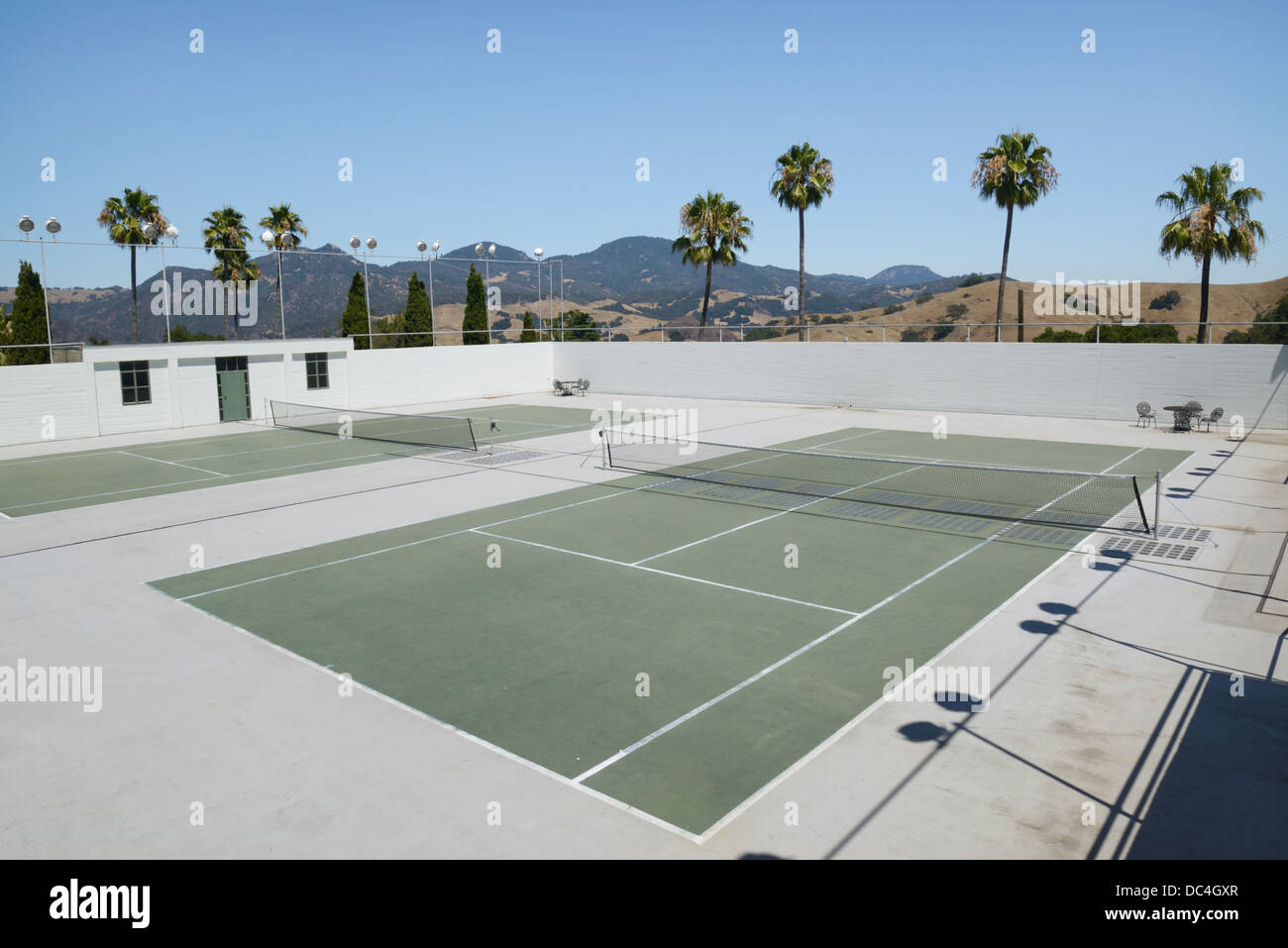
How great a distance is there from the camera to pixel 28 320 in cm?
3206

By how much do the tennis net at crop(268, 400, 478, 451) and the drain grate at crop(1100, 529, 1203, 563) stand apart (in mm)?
16597

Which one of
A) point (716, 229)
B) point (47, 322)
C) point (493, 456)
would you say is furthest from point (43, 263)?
point (716, 229)

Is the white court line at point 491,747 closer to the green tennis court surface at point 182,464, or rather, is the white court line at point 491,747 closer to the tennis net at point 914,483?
the tennis net at point 914,483

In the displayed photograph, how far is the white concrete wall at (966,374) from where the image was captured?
27641 millimetres

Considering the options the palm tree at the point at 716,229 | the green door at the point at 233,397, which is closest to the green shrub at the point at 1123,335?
the palm tree at the point at 716,229

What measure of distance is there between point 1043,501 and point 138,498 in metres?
18.8

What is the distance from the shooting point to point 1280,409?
88.7 feet

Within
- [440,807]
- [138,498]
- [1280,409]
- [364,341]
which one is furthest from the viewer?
[364,341]

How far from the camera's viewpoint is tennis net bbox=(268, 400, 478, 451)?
27828mm

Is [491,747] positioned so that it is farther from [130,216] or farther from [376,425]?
[130,216]

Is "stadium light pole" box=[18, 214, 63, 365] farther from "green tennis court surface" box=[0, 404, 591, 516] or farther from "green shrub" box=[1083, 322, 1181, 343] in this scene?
"green shrub" box=[1083, 322, 1181, 343]

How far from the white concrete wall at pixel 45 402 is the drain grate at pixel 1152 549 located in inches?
1154
